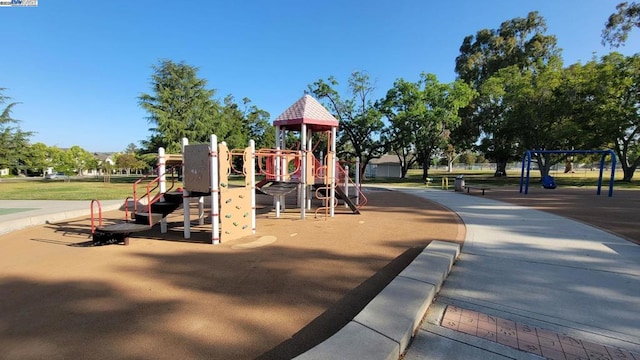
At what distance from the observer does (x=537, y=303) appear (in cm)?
383

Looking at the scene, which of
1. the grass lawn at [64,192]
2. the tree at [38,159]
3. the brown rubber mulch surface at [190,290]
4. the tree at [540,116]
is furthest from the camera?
the tree at [38,159]

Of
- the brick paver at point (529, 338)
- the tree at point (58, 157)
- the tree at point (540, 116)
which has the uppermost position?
the tree at point (540, 116)

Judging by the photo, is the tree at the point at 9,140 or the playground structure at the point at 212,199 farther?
the tree at the point at 9,140

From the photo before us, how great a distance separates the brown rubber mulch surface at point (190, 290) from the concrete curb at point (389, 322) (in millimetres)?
402

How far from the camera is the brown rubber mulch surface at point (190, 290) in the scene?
3051mm

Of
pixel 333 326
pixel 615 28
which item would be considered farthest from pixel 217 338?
pixel 615 28

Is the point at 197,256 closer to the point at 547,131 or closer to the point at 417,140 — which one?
the point at 417,140

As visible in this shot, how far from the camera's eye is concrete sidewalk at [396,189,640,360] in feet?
9.52

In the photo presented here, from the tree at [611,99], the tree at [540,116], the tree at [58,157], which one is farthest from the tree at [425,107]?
the tree at [58,157]

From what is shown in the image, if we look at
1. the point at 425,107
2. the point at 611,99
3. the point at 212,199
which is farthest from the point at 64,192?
the point at 611,99

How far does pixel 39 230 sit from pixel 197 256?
579cm

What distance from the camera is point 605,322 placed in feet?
11.0

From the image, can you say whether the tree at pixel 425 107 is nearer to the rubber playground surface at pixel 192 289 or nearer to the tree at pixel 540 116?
the tree at pixel 540 116

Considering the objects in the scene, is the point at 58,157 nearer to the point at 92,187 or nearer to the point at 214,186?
the point at 92,187
